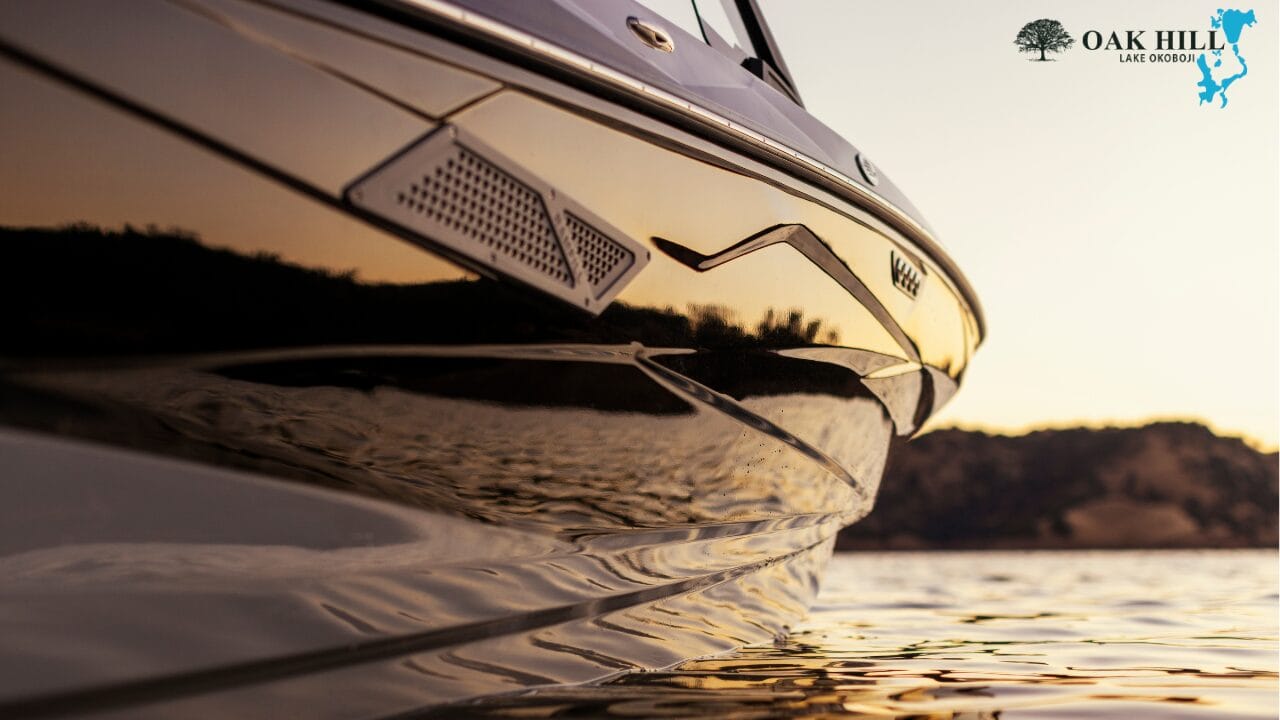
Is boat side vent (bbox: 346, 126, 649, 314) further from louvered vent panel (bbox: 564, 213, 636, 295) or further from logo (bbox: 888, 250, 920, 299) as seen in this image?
logo (bbox: 888, 250, 920, 299)

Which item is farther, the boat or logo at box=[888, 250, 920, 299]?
logo at box=[888, 250, 920, 299]

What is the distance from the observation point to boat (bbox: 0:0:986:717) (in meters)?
1.01

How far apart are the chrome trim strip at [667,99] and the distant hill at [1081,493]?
34.6 metres

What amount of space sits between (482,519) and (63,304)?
0.62 metres

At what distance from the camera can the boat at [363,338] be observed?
1.01 meters

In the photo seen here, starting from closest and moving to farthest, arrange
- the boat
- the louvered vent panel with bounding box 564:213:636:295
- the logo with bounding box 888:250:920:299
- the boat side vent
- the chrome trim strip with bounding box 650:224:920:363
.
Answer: the boat → the boat side vent → the louvered vent panel with bounding box 564:213:636:295 → the chrome trim strip with bounding box 650:224:920:363 → the logo with bounding box 888:250:920:299

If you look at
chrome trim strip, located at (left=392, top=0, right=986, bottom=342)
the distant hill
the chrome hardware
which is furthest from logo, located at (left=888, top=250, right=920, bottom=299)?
the distant hill

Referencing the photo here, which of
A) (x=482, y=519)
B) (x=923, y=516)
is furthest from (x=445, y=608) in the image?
(x=923, y=516)

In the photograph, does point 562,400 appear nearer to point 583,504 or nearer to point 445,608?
point 583,504

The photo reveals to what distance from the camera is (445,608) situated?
1.34m

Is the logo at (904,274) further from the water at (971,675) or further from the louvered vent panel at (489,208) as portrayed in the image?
the louvered vent panel at (489,208)

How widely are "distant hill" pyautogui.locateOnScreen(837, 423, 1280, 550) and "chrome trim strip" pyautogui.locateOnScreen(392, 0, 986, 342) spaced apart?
34635 mm

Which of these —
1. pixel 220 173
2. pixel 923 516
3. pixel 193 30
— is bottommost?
pixel 923 516

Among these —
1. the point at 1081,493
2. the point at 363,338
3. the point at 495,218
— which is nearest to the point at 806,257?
the point at 495,218
